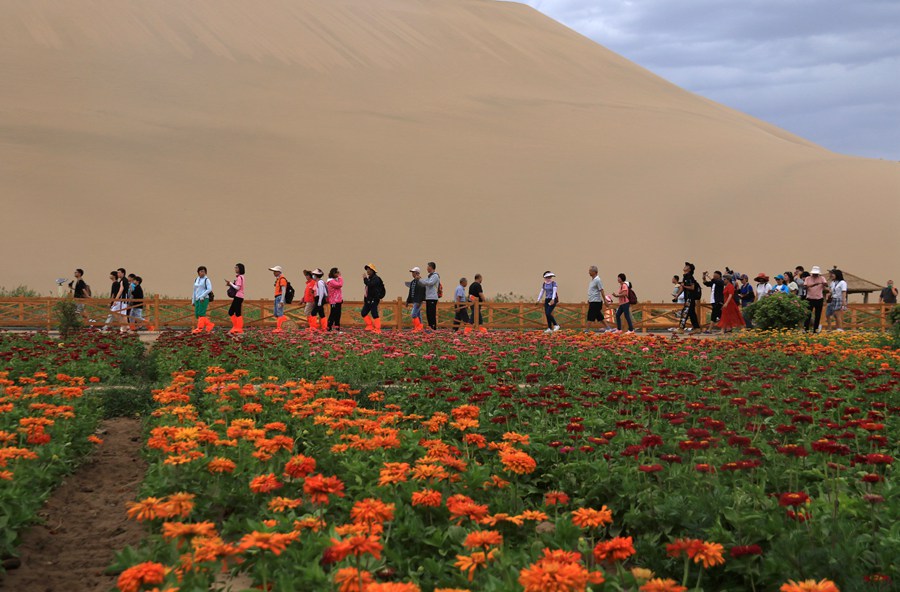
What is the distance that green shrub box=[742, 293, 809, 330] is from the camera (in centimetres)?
1761

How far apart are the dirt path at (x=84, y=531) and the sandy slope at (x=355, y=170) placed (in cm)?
3962

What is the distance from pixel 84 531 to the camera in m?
5.04

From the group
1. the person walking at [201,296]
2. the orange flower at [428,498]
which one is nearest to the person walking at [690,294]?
the person walking at [201,296]

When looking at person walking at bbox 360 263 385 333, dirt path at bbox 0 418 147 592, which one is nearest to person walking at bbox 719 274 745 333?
person walking at bbox 360 263 385 333

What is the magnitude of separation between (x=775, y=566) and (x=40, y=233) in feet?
162

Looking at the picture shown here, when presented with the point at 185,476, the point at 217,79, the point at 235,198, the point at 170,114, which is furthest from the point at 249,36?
the point at 185,476

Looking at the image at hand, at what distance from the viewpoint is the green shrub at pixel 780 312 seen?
57.8ft

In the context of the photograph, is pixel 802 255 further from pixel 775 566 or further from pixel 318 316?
pixel 775 566

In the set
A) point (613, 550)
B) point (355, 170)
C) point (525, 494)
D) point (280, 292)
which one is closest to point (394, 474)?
point (525, 494)

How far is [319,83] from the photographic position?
6656 centimetres

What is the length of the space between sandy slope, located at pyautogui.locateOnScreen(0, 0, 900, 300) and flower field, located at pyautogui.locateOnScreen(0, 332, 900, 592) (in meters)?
39.6

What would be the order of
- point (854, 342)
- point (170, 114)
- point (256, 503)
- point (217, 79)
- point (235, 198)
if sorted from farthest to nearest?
point (217, 79) → point (170, 114) → point (235, 198) → point (854, 342) → point (256, 503)

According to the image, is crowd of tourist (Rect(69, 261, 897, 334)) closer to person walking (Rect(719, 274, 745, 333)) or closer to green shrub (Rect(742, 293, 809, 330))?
person walking (Rect(719, 274, 745, 333))

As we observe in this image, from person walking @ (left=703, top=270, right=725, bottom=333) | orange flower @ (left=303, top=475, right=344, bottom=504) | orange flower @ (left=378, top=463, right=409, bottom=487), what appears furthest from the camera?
person walking @ (left=703, top=270, right=725, bottom=333)
